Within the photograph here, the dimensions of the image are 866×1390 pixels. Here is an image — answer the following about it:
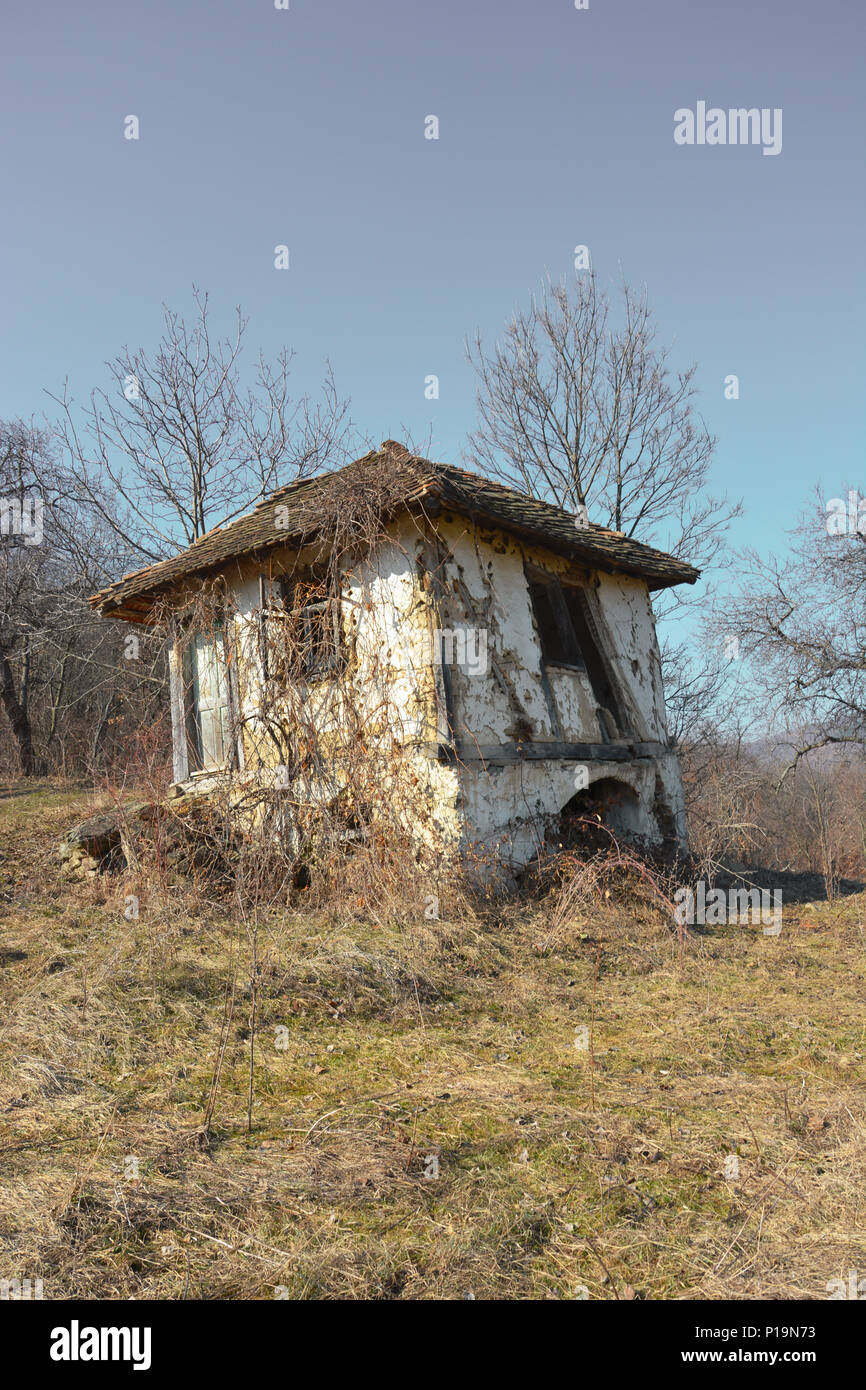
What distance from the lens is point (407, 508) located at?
9117 mm

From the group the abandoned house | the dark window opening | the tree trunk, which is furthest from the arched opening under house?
the tree trunk

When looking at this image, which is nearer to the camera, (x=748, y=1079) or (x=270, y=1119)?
(x=270, y=1119)

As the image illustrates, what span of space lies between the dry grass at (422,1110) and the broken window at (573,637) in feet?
12.4

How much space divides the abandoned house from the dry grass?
5.81 ft

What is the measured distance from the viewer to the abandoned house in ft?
29.4

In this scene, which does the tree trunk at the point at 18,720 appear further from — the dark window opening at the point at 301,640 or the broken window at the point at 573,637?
the broken window at the point at 573,637

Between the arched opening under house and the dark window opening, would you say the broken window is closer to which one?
the arched opening under house

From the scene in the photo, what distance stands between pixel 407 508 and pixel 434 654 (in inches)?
61.6

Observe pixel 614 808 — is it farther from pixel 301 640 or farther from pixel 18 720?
pixel 18 720

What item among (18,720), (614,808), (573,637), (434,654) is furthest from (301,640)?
(18,720)
